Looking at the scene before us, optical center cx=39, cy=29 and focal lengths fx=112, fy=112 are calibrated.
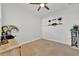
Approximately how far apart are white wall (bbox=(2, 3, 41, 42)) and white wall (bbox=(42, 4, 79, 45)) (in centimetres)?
10

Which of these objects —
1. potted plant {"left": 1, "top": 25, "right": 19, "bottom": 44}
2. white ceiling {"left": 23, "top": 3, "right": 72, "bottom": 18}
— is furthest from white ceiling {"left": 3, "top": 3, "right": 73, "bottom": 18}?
potted plant {"left": 1, "top": 25, "right": 19, "bottom": 44}

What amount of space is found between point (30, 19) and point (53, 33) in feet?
1.11

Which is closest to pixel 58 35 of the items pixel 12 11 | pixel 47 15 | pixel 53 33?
pixel 53 33

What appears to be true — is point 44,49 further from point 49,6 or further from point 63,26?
point 49,6

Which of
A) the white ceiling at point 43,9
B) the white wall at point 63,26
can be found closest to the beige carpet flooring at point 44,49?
the white wall at point 63,26

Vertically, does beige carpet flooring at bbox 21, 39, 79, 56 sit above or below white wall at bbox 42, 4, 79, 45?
below

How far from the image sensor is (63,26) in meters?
1.38

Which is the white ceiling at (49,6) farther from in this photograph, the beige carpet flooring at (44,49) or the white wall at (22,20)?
the beige carpet flooring at (44,49)

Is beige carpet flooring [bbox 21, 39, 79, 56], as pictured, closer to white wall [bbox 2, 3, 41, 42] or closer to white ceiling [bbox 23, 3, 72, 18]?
white wall [bbox 2, 3, 41, 42]

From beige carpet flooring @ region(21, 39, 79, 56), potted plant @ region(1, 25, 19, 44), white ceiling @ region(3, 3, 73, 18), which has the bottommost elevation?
beige carpet flooring @ region(21, 39, 79, 56)

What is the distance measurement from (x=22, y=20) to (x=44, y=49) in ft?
1.49

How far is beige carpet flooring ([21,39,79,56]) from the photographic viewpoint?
1378 mm

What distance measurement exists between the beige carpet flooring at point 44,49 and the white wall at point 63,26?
68 millimetres

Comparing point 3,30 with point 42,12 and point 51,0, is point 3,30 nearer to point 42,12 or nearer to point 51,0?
point 42,12
